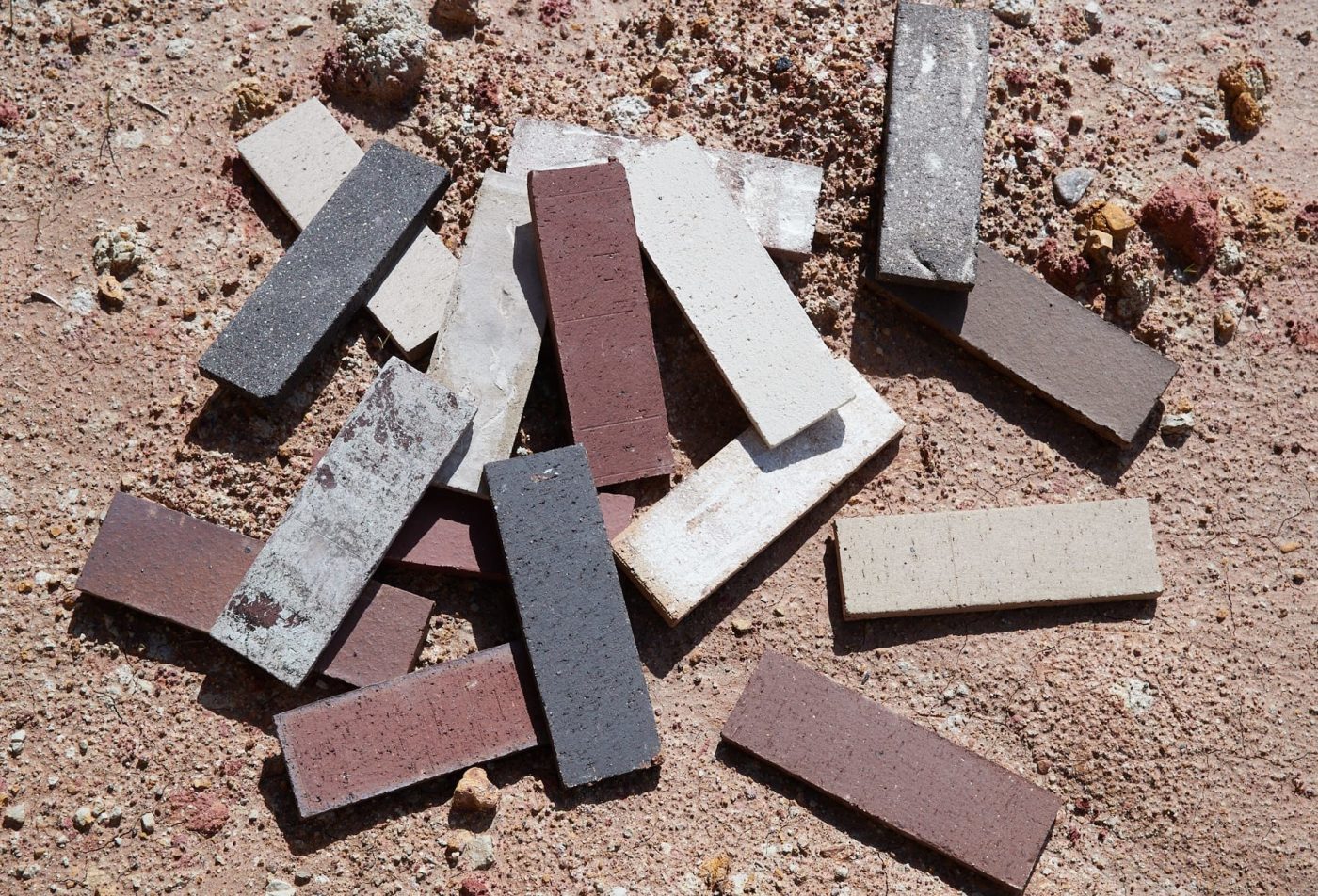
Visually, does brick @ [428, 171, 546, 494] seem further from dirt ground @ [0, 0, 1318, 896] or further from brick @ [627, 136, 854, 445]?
brick @ [627, 136, 854, 445]

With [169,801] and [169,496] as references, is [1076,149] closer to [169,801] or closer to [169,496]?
[169,496]

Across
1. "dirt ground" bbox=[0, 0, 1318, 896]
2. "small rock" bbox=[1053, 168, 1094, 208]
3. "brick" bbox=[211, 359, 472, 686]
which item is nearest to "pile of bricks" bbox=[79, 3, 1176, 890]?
"brick" bbox=[211, 359, 472, 686]

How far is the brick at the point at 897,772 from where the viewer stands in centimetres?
449

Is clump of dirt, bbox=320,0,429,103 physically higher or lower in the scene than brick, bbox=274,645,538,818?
higher

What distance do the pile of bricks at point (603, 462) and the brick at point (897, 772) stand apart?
0.01 meters

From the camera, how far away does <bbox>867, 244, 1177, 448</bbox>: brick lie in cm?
514

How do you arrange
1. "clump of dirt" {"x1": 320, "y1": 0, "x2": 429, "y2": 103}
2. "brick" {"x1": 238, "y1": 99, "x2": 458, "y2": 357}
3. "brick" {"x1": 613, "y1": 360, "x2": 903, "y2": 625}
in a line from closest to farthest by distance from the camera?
"brick" {"x1": 613, "y1": 360, "x2": 903, "y2": 625} < "brick" {"x1": 238, "y1": 99, "x2": 458, "y2": 357} < "clump of dirt" {"x1": 320, "y1": 0, "x2": 429, "y2": 103}

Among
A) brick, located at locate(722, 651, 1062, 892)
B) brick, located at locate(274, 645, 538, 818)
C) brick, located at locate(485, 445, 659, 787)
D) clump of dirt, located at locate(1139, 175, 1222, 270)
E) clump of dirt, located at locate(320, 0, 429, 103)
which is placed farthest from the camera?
clump of dirt, located at locate(1139, 175, 1222, 270)

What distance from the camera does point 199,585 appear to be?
177 inches

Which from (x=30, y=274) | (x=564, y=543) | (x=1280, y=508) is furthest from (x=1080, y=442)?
(x=30, y=274)

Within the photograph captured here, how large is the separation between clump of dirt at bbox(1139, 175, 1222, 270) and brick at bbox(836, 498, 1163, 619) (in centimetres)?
147

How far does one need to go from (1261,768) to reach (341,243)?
15.8 feet

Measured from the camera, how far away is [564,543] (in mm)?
4523

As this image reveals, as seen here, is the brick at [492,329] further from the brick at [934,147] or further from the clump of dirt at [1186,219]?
the clump of dirt at [1186,219]
